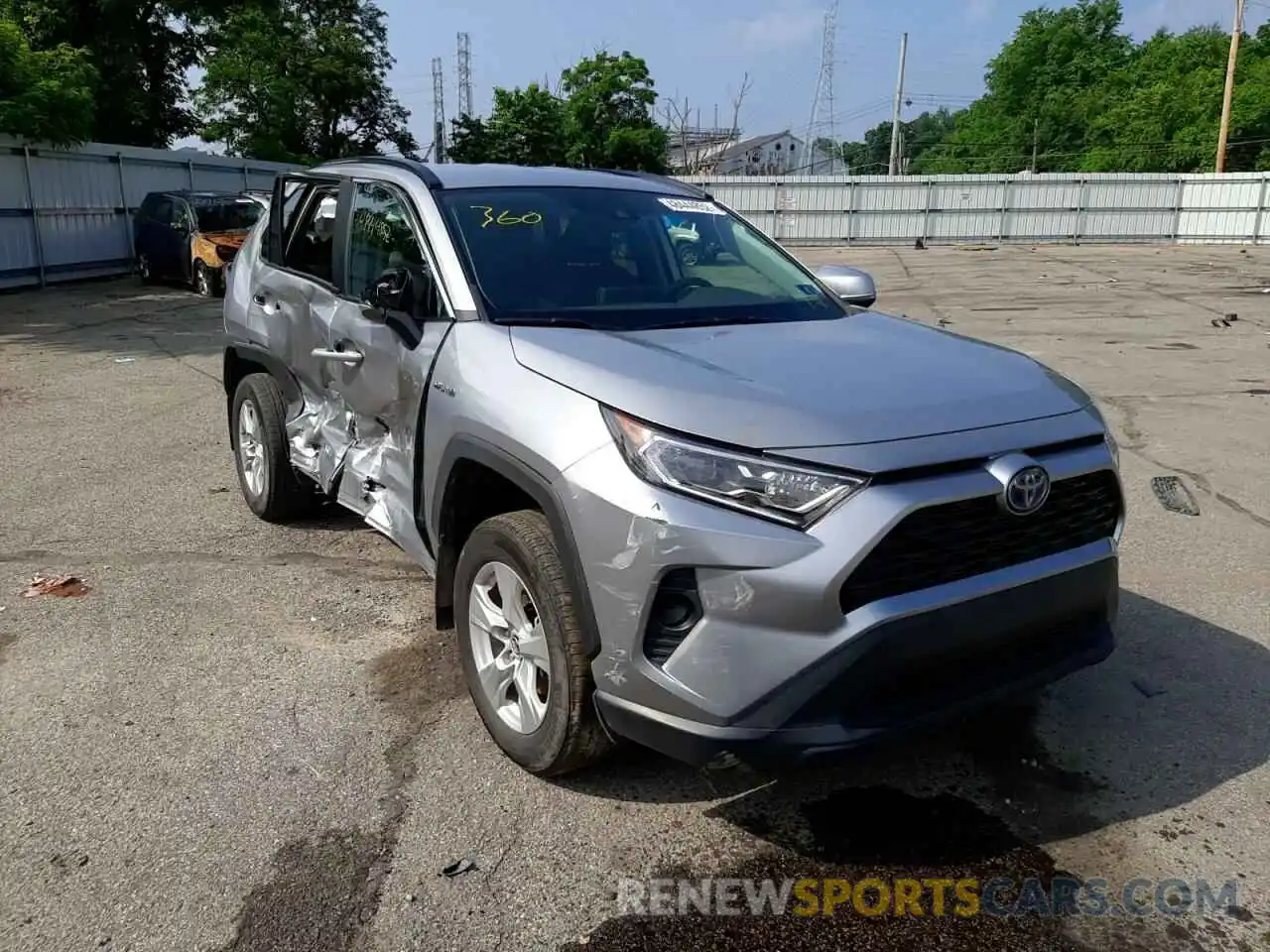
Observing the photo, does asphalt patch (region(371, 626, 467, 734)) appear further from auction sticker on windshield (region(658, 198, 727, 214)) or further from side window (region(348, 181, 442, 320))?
auction sticker on windshield (region(658, 198, 727, 214))

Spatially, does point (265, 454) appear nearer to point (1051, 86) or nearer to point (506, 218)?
point (506, 218)

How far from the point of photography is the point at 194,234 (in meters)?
17.2

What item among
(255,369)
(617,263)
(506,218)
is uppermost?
(506,218)

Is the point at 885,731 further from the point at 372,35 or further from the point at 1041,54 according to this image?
the point at 1041,54

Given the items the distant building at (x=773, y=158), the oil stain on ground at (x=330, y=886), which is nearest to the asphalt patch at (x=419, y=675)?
the oil stain on ground at (x=330, y=886)

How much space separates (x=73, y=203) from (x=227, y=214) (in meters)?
3.80

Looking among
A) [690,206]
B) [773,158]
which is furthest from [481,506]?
[773,158]

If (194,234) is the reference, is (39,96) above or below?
above

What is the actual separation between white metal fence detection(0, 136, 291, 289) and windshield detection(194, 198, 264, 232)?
2.33 meters

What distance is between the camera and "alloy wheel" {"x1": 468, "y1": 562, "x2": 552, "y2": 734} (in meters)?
3.02

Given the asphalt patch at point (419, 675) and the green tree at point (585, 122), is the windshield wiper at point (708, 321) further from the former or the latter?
the green tree at point (585, 122)

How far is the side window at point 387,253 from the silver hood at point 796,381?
0.52 meters

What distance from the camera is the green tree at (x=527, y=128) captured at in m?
47.5

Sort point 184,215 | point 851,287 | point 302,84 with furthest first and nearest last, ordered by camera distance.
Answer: point 302,84 < point 184,215 < point 851,287
